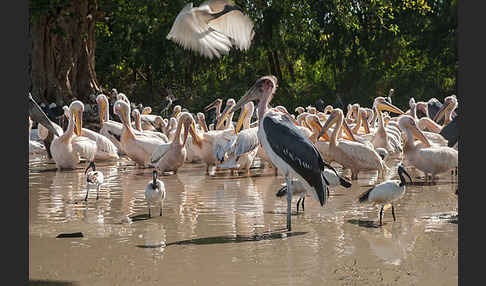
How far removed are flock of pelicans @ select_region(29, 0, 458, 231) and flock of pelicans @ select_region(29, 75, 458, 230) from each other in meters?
0.01

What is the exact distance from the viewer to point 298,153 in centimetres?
728

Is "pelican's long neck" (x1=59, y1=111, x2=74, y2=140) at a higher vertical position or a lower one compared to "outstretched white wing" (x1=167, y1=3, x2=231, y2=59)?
lower

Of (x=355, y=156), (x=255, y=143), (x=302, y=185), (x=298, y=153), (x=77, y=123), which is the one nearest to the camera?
(x=298, y=153)

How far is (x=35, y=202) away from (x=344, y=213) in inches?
162

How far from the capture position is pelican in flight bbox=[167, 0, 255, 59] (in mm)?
9922

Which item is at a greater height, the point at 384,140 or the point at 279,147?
the point at 384,140

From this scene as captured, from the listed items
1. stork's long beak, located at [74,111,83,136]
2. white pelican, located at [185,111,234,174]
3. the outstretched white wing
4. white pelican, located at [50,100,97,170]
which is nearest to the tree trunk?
stork's long beak, located at [74,111,83,136]

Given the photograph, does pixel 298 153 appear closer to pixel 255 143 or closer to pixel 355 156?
pixel 355 156

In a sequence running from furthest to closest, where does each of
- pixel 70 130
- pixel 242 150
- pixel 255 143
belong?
pixel 70 130, pixel 255 143, pixel 242 150

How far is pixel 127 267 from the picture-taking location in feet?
18.3

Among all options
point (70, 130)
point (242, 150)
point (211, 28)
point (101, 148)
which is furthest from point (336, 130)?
point (101, 148)

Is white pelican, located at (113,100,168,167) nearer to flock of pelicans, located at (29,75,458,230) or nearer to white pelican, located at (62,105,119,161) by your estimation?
flock of pelicans, located at (29,75,458,230)

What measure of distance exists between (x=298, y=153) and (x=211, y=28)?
152 inches

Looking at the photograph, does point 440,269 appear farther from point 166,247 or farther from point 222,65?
point 222,65
